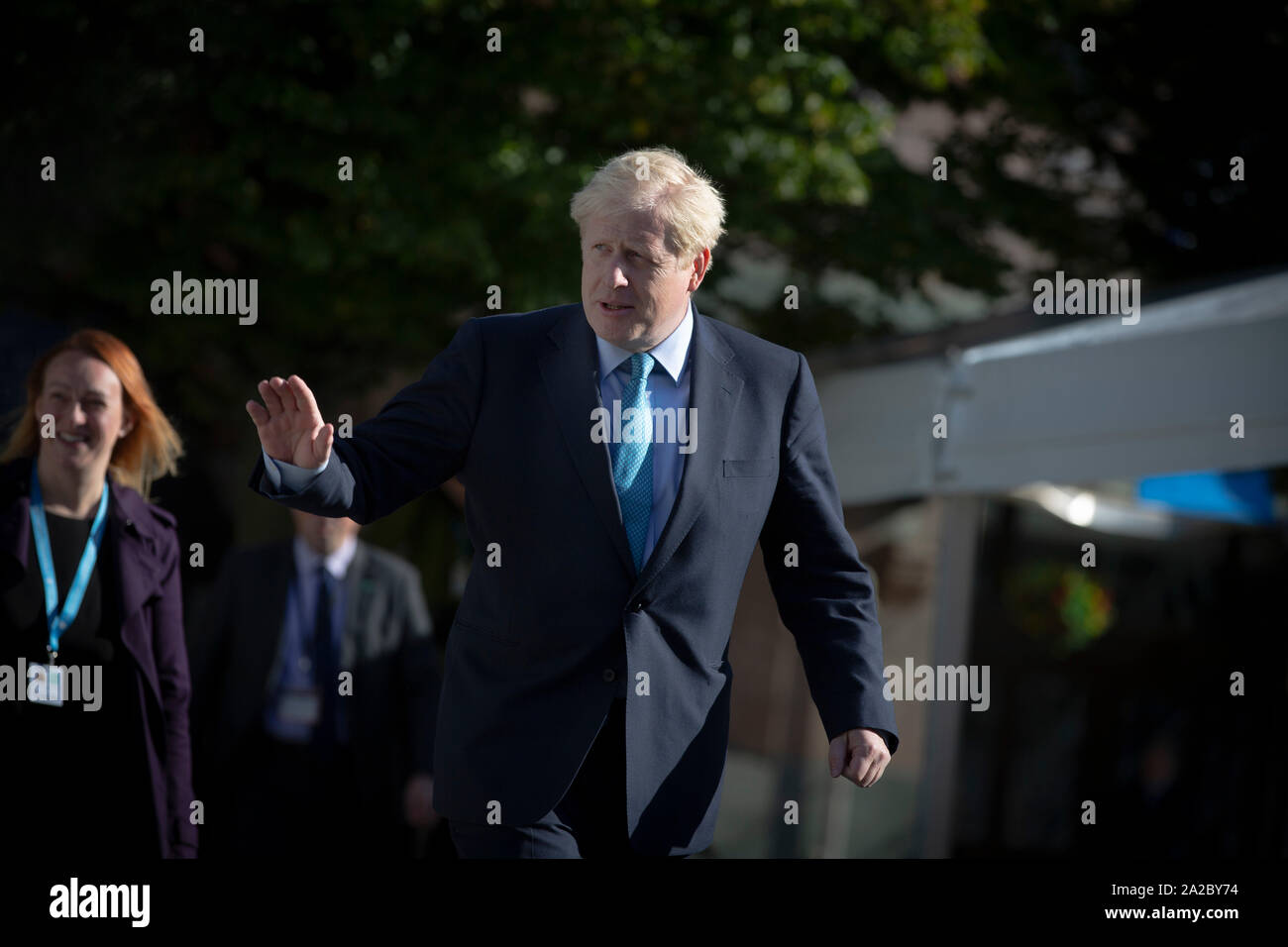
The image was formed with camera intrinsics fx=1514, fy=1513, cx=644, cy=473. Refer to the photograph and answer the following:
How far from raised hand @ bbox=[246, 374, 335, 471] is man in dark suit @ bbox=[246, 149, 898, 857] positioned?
160mm

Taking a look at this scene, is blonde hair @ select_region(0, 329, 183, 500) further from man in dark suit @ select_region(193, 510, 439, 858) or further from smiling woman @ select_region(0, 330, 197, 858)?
man in dark suit @ select_region(193, 510, 439, 858)

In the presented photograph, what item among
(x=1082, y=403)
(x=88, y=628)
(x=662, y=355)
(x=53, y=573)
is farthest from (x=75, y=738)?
(x=1082, y=403)

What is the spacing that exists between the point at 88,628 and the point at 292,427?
170 centimetres

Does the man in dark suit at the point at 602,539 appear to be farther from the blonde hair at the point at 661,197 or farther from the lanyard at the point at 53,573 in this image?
the lanyard at the point at 53,573

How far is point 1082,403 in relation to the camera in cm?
750

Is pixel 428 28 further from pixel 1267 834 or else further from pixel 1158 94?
pixel 1267 834

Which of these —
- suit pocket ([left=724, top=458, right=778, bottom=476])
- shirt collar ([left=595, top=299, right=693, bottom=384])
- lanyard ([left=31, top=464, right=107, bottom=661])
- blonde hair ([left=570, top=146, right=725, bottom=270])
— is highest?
blonde hair ([left=570, top=146, right=725, bottom=270])

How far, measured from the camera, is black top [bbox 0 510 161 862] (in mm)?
3902

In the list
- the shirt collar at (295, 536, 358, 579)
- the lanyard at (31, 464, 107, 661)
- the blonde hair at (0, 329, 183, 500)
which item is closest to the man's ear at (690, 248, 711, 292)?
the blonde hair at (0, 329, 183, 500)

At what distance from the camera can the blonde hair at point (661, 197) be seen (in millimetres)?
2953

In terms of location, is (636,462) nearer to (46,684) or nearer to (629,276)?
(629,276)

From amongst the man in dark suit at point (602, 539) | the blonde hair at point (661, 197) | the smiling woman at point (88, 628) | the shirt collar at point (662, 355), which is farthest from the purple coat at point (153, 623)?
the blonde hair at point (661, 197)
